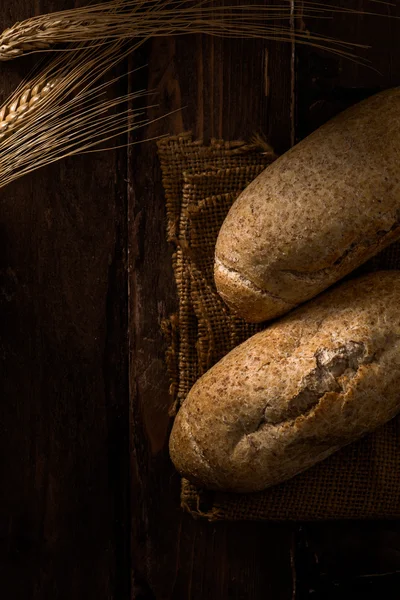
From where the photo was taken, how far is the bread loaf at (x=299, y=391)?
4.61 ft

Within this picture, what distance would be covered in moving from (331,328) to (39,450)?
0.77 m

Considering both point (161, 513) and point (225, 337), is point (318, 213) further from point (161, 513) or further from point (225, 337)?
point (161, 513)

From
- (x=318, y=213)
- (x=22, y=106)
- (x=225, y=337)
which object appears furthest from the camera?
(x=225, y=337)

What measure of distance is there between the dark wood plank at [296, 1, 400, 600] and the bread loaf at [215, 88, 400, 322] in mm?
172

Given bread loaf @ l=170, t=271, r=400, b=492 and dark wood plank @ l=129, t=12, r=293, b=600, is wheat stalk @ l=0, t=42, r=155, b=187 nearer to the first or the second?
dark wood plank @ l=129, t=12, r=293, b=600

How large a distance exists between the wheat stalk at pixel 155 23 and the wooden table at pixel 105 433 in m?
0.13

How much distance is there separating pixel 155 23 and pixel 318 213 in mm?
594

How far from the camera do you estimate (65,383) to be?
1.67 m

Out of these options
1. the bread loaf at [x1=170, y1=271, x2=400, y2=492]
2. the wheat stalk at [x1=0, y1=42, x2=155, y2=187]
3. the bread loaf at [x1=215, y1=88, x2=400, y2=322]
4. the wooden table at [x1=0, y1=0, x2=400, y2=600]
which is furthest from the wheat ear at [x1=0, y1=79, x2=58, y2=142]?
the bread loaf at [x1=170, y1=271, x2=400, y2=492]

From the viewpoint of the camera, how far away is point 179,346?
65.5 inches

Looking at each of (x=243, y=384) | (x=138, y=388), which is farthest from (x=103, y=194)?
(x=243, y=384)

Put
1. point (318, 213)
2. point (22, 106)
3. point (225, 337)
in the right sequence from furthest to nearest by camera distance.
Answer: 1. point (225, 337)
2. point (22, 106)
3. point (318, 213)

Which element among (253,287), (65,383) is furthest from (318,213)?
(65,383)

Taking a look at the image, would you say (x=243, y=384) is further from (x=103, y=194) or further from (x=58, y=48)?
(x=58, y=48)
